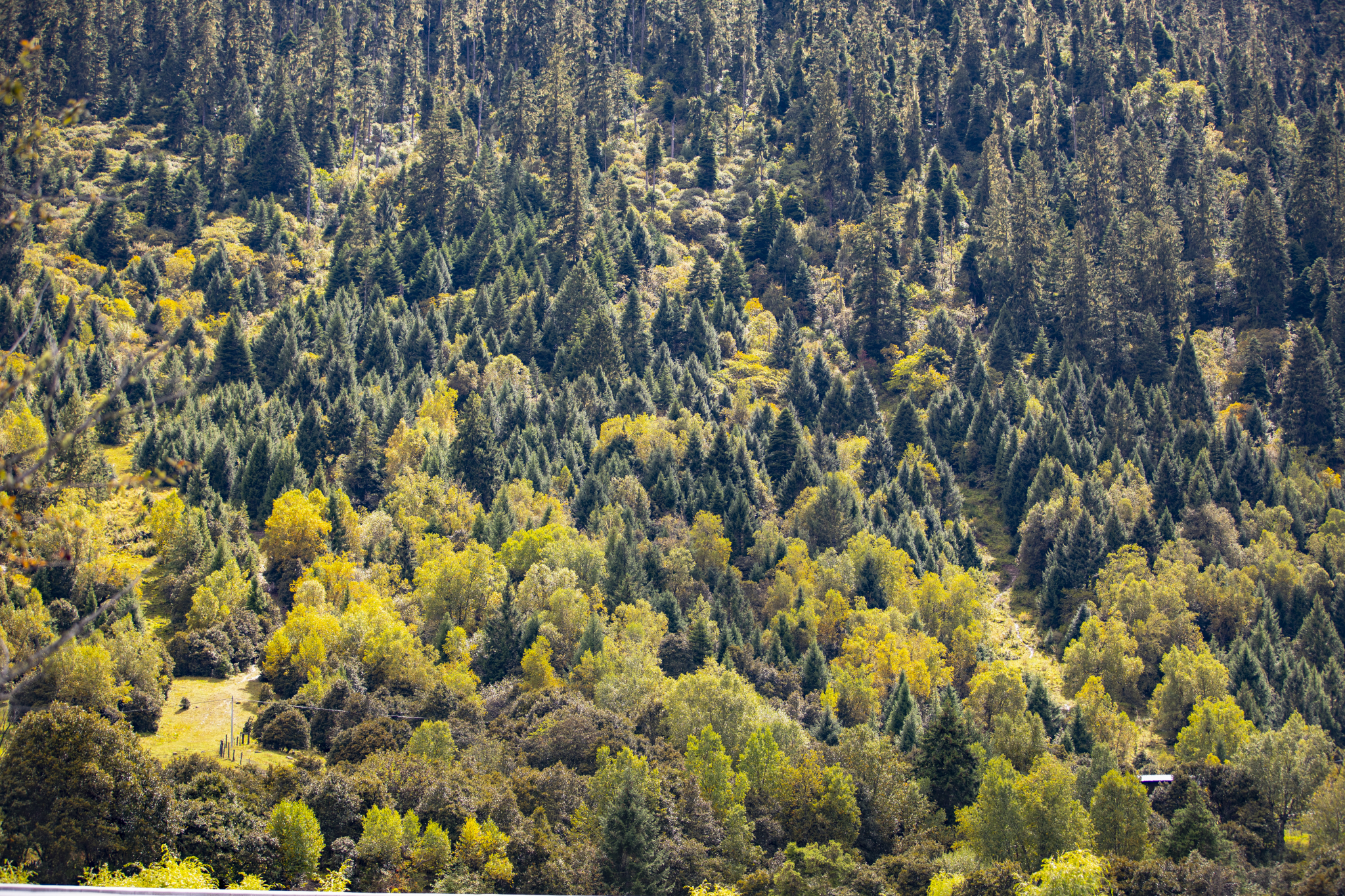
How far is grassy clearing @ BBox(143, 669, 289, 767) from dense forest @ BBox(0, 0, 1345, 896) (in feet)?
2.58

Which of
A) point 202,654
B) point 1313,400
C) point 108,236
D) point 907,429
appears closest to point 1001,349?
point 907,429

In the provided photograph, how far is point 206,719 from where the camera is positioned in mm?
95438

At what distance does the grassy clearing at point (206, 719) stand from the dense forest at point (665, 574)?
2.58 ft

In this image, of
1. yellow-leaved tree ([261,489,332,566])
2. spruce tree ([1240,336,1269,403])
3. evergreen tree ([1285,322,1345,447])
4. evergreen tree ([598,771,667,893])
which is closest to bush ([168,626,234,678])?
yellow-leaved tree ([261,489,332,566])

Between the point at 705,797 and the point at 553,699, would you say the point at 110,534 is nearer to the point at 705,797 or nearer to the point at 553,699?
the point at 553,699

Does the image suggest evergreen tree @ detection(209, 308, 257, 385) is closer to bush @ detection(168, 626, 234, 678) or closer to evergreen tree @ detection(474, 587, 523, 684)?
bush @ detection(168, 626, 234, 678)

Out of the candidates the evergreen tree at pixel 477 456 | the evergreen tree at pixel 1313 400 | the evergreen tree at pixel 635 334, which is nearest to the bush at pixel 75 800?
the evergreen tree at pixel 477 456

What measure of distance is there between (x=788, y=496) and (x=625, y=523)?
27.4 meters

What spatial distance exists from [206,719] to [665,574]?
4995 cm

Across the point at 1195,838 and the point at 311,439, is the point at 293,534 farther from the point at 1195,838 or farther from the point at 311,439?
the point at 1195,838

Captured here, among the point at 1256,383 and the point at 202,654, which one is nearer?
the point at 202,654

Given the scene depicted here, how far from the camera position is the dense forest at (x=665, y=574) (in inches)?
2781

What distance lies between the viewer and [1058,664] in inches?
5118

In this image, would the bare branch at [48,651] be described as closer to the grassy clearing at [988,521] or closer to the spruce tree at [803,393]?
the grassy clearing at [988,521]
